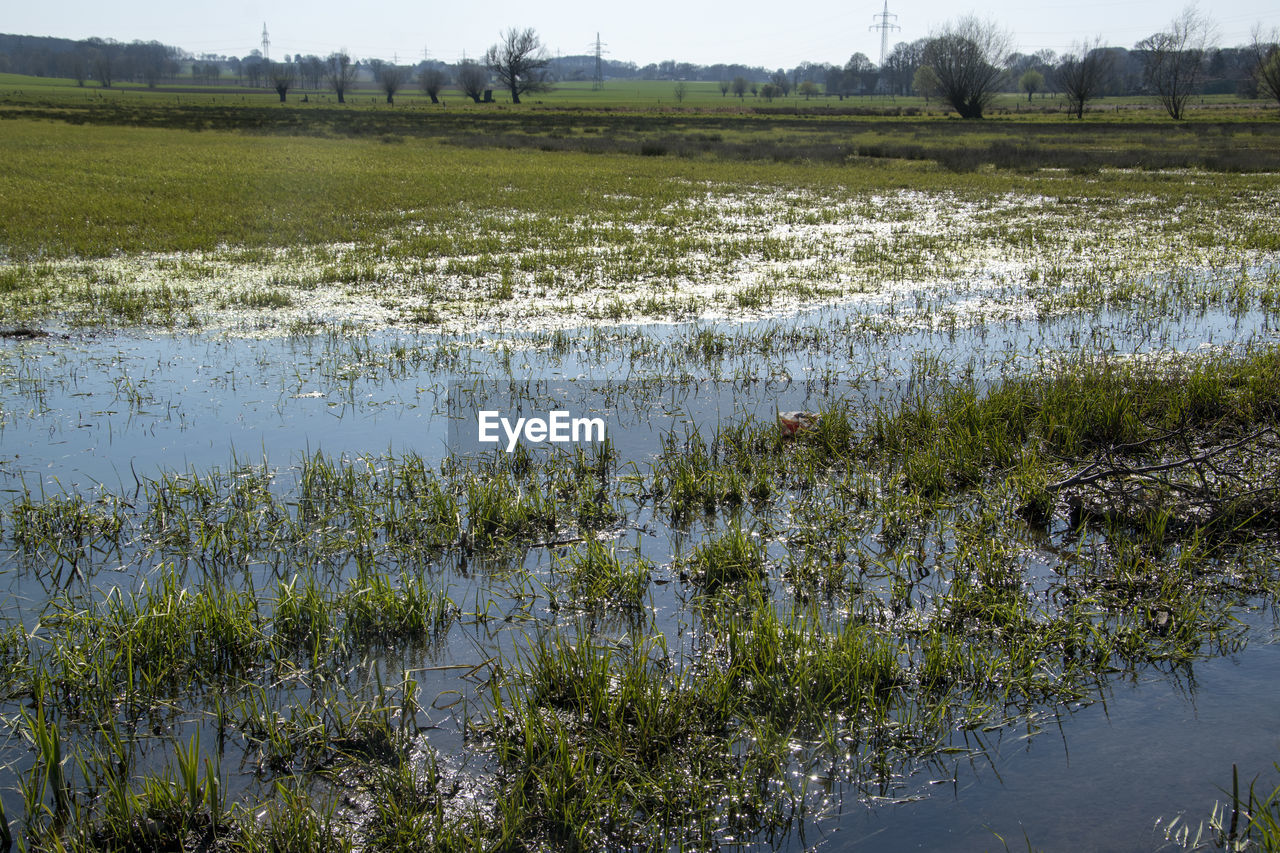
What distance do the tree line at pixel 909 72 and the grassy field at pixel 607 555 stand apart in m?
74.9

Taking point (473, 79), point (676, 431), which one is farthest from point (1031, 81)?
point (676, 431)

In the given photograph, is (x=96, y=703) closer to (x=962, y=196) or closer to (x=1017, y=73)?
(x=962, y=196)

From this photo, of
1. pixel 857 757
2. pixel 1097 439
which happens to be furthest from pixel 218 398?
pixel 1097 439

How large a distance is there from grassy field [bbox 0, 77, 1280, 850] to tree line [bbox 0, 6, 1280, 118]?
74.9 metres

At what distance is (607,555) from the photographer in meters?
4.77

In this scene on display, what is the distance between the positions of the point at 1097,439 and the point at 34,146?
139 ft

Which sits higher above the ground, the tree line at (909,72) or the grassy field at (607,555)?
the tree line at (909,72)

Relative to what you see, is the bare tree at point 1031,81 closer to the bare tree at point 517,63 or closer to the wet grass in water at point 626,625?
the bare tree at point 517,63

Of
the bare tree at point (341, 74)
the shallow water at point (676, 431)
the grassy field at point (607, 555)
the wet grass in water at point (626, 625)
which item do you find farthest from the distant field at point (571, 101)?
the wet grass in water at point (626, 625)

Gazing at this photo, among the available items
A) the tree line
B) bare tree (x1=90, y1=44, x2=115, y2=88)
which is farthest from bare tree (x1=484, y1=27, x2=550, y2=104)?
bare tree (x1=90, y1=44, x2=115, y2=88)

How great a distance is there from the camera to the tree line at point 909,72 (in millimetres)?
77562

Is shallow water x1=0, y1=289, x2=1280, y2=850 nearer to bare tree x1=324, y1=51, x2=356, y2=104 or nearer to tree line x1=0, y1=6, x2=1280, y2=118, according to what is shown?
tree line x1=0, y1=6, x2=1280, y2=118

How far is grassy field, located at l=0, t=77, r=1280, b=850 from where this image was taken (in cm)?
322

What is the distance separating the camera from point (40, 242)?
15.5 metres
